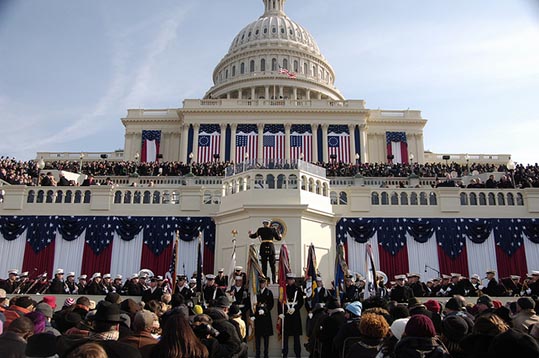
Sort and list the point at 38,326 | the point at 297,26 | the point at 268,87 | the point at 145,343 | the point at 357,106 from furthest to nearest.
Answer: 1. the point at 297,26
2. the point at 268,87
3. the point at 357,106
4. the point at 38,326
5. the point at 145,343

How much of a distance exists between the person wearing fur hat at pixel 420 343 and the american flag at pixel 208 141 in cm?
4741

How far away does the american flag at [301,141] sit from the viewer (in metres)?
52.5

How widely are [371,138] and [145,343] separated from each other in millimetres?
53914

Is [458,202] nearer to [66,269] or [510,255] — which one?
[510,255]

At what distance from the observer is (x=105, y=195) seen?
2306 centimetres

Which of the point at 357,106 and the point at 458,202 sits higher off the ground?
the point at 357,106

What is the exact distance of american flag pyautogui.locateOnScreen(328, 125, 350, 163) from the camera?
174ft

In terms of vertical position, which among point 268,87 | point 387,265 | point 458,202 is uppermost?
point 268,87

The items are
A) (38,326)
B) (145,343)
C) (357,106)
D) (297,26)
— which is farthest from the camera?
Result: (297,26)

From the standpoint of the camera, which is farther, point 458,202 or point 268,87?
point 268,87

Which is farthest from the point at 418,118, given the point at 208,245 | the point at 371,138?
the point at 208,245

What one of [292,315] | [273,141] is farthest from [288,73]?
[292,315]

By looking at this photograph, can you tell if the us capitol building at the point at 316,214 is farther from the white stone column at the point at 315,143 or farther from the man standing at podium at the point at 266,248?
the white stone column at the point at 315,143

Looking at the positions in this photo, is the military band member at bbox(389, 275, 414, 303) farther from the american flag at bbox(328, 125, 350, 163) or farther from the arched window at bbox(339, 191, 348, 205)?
the american flag at bbox(328, 125, 350, 163)
